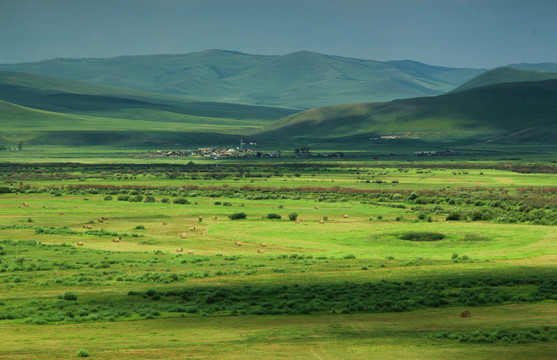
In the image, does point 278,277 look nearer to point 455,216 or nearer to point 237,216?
point 237,216

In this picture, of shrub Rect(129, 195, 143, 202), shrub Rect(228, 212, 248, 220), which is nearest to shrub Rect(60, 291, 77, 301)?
shrub Rect(228, 212, 248, 220)

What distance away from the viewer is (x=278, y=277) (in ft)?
142

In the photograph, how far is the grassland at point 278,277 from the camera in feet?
89.8

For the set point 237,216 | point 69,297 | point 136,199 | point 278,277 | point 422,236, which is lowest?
point 136,199

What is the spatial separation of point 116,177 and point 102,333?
383 ft

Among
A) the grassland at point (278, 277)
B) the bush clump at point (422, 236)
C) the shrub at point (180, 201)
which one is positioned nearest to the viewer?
the grassland at point (278, 277)

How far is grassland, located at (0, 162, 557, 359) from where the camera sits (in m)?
27.4

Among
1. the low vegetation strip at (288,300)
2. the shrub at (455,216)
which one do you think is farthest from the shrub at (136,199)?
the low vegetation strip at (288,300)

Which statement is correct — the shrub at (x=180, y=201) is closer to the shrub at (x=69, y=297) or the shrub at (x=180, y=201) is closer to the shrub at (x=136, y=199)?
the shrub at (x=136, y=199)

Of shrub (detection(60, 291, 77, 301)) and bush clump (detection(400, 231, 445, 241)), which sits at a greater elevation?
shrub (detection(60, 291, 77, 301))

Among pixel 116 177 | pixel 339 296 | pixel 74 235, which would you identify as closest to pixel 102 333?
pixel 339 296

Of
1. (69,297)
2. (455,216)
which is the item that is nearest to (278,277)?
(69,297)

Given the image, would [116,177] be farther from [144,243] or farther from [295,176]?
[144,243]

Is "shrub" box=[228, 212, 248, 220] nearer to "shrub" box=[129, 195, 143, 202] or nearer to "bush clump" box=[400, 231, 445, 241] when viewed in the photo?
"bush clump" box=[400, 231, 445, 241]
